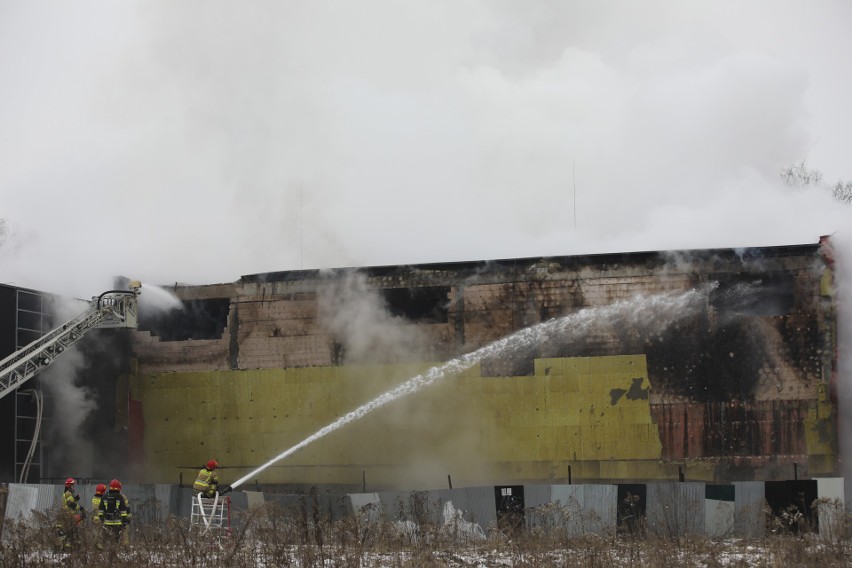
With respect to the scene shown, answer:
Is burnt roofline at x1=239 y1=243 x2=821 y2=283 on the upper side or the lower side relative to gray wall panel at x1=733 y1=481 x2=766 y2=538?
upper

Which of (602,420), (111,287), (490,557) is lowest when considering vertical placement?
(490,557)

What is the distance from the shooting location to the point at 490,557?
15.9 meters

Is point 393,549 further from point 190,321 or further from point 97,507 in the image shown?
point 190,321

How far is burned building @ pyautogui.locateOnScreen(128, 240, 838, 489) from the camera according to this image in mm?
23359

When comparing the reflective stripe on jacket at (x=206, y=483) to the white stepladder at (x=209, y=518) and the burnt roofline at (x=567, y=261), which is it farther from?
the burnt roofline at (x=567, y=261)

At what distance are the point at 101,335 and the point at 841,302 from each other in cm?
1687

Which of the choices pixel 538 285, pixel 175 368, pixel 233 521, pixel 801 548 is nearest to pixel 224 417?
pixel 175 368

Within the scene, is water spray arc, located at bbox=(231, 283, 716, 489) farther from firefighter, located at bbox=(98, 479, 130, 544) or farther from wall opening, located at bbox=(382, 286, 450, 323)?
firefighter, located at bbox=(98, 479, 130, 544)

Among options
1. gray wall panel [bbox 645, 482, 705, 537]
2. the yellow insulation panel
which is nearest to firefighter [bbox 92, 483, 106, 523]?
the yellow insulation panel

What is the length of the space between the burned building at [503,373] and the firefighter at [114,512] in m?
8.17

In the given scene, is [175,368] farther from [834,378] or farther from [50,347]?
[834,378]

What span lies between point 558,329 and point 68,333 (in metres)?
10.7

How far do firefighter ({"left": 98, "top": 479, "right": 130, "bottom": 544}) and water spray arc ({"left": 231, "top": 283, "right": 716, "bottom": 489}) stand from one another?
6.69 metres

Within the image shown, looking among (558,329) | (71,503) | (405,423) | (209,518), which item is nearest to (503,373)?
(558,329)
